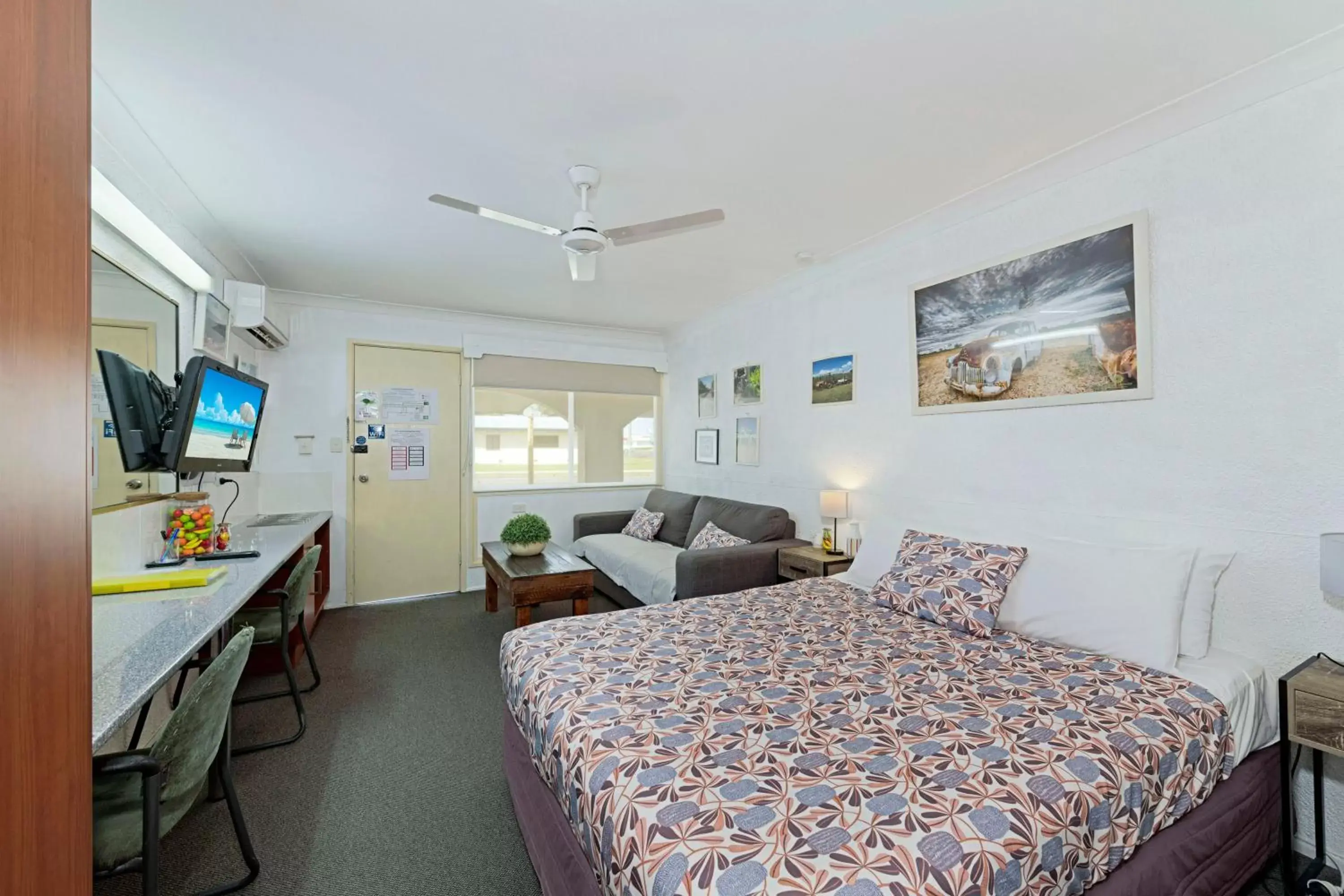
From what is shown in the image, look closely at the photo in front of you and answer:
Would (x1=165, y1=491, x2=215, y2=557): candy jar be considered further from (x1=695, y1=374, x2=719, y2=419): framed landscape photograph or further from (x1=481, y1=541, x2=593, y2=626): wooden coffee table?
(x1=695, y1=374, x2=719, y2=419): framed landscape photograph

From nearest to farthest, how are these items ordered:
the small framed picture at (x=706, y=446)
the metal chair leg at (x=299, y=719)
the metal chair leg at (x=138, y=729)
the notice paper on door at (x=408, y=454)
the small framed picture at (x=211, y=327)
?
1. the metal chair leg at (x=138, y=729)
2. the metal chair leg at (x=299, y=719)
3. the small framed picture at (x=211, y=327)
4. the notice paper on door at (x=408, y=454)
5. the small framed picture at (x=706, y=446)

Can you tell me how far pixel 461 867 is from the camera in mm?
1730

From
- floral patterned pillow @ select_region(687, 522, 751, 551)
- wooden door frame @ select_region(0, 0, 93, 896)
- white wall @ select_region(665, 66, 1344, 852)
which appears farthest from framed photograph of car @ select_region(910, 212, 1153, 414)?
wooden door frame @ select_region(0, 0, 93, 896)

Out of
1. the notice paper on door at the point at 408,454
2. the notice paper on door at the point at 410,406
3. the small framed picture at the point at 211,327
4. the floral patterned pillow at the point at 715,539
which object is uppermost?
the small framed picture at the point at 211,327

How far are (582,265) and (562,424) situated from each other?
3112 mm

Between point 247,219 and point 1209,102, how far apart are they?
4258 mm

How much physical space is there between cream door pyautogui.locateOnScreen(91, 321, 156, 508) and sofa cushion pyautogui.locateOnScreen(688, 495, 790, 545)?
322cm

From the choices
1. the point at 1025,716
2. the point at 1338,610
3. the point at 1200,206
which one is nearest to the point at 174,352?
the point at 1025,716

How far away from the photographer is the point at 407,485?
15.4 ft

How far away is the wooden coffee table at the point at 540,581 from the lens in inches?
130

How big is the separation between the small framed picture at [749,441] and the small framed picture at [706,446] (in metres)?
0.29

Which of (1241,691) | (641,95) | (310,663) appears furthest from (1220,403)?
(310,663)

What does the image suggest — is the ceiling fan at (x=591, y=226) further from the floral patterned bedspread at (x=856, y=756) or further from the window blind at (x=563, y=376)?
the window blind at (x=563, y=376)

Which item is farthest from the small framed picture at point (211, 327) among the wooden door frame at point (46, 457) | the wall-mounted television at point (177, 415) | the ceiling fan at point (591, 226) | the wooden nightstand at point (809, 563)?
the wooden nightstand at point (809, 563)
